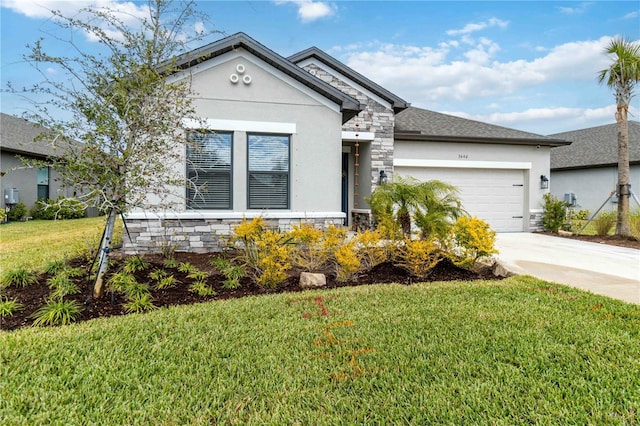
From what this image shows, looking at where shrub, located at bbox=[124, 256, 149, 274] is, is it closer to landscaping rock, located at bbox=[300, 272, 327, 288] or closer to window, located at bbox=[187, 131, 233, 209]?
window, located at bbox=[187, 131, 233, 209]

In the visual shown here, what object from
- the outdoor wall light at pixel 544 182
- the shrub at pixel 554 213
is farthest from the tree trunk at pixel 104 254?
the outdoor wall light at pixel 544 182

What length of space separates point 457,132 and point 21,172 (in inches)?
803

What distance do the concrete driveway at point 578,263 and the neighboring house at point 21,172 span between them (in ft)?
57.4

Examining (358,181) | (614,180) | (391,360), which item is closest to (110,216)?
(391,360)

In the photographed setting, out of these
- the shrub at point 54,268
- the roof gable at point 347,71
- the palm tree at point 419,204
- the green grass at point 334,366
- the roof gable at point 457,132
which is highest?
the roof gable at point 347,71

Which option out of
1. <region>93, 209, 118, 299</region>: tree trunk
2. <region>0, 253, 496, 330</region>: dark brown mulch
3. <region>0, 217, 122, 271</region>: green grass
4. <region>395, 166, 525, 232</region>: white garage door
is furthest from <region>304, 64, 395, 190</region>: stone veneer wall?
<region>93, 209, 118, 299</region>: tree trunk

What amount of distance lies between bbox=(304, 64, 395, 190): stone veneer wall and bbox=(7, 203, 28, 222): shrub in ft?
49.4

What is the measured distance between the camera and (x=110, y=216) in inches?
205

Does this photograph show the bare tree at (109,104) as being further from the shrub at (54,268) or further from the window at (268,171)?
the window at (268,171)

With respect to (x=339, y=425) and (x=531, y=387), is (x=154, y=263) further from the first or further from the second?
(x=531, y=387)

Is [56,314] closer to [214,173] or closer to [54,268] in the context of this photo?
[54,268]

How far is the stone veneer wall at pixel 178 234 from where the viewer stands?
7.95 meters

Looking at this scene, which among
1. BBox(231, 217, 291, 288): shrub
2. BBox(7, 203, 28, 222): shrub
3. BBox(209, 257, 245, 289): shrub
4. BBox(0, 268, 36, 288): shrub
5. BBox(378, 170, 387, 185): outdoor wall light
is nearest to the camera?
BBox(0, 268, 36, 288): shrub

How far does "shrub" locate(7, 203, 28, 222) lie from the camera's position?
16375mm
